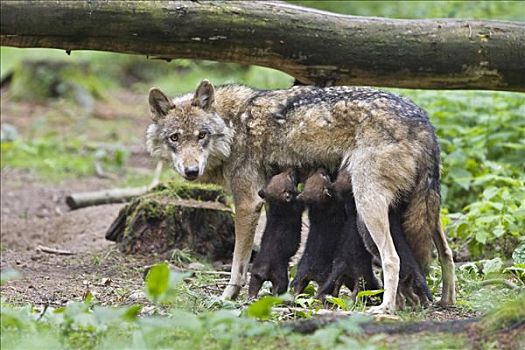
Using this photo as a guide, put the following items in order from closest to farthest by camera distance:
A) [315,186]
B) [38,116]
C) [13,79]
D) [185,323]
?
[185,323] → [315,186] → [38,116] → [13,79]

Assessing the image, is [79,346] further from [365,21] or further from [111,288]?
[365,21]

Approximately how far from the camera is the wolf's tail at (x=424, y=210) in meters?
7.50

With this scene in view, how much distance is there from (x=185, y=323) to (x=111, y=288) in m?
3.83

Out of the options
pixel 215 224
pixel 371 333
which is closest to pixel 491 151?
pixel 215 224

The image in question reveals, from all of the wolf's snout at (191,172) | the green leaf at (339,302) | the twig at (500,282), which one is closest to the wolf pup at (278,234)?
the wolf's snout at (191,172)

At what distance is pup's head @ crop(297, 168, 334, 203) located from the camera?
303 inches

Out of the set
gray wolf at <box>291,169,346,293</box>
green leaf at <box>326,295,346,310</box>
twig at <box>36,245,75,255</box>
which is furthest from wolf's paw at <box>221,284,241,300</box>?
twig at <box>36,245,75,255</box>

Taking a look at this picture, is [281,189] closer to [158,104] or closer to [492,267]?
[158,104]

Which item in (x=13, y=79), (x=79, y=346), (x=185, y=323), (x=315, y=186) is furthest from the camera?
(x=13, y=79)

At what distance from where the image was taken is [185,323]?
4.93 m

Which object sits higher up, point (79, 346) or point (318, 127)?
point (318, 127)

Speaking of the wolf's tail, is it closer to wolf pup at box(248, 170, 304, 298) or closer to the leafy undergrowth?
wolf pup at box(248, 170, 304, 298)

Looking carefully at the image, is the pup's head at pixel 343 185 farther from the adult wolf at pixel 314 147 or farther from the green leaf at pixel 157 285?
the green leaf at pixel 157 285

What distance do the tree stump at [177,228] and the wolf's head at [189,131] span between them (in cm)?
180
